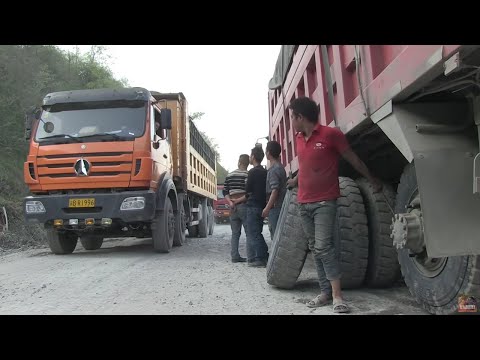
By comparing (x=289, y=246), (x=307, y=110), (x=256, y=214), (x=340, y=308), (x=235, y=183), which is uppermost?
(x=307, y=110)

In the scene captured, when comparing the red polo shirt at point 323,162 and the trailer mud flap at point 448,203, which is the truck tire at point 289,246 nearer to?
the red polo shirt at point 323,162

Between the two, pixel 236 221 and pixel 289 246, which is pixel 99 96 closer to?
pixel 236 221

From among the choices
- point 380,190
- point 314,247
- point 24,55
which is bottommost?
point 314,247

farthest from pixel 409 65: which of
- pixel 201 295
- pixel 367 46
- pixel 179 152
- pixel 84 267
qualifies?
pixel 179 152

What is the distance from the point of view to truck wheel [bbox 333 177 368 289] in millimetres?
3609

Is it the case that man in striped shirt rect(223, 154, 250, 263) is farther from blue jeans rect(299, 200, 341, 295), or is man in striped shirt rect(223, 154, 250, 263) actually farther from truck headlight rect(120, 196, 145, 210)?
Answer: blue jeans rect(299, 200, 341, 295)

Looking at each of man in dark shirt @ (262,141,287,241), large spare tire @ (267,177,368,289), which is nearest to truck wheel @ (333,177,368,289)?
large spare tire @ (267,177,368,289)

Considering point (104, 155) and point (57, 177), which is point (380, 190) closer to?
point (104, 155)

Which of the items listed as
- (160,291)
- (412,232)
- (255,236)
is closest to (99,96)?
(255,236)

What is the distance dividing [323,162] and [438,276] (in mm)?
1118

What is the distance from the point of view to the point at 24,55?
64.7 ft

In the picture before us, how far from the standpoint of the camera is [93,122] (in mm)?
6562

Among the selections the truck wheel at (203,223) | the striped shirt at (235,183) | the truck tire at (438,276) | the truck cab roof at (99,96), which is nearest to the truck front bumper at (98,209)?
the striped shirt at (235,183)

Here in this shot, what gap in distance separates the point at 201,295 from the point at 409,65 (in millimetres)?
2648
